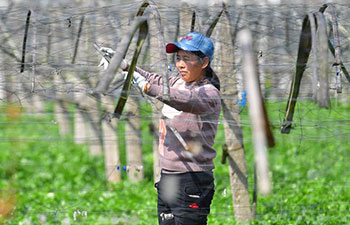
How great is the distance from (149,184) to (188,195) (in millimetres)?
4775

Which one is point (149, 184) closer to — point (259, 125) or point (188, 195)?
point (188, 195)

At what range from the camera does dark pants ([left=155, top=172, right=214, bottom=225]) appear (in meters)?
3.71

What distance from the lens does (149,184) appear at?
8.44 m

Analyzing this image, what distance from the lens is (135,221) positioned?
5.86 metres

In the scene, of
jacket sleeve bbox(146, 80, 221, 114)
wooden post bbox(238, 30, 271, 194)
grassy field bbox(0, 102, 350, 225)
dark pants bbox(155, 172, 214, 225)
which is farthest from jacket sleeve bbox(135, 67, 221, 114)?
wooden post bbox(238, 30, 271, 194)

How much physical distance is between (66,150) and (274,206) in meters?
6.99

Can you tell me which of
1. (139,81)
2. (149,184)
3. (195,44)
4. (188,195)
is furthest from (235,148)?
(149,184)

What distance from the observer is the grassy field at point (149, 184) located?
5.47m

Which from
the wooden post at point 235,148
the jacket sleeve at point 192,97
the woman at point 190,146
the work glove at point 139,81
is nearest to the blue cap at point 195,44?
the woman at point 190,146

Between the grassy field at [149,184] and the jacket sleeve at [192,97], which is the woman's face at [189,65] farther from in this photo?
the grassy field at [149,184]

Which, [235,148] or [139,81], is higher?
[139,81]

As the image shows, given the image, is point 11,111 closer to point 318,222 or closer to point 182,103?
point 182,103

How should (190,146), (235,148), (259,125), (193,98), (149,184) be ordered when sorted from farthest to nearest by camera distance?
(149,184) → (235,148) → (190,146) → (193,98) → (259,125)

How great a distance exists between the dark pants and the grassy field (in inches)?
27.2
